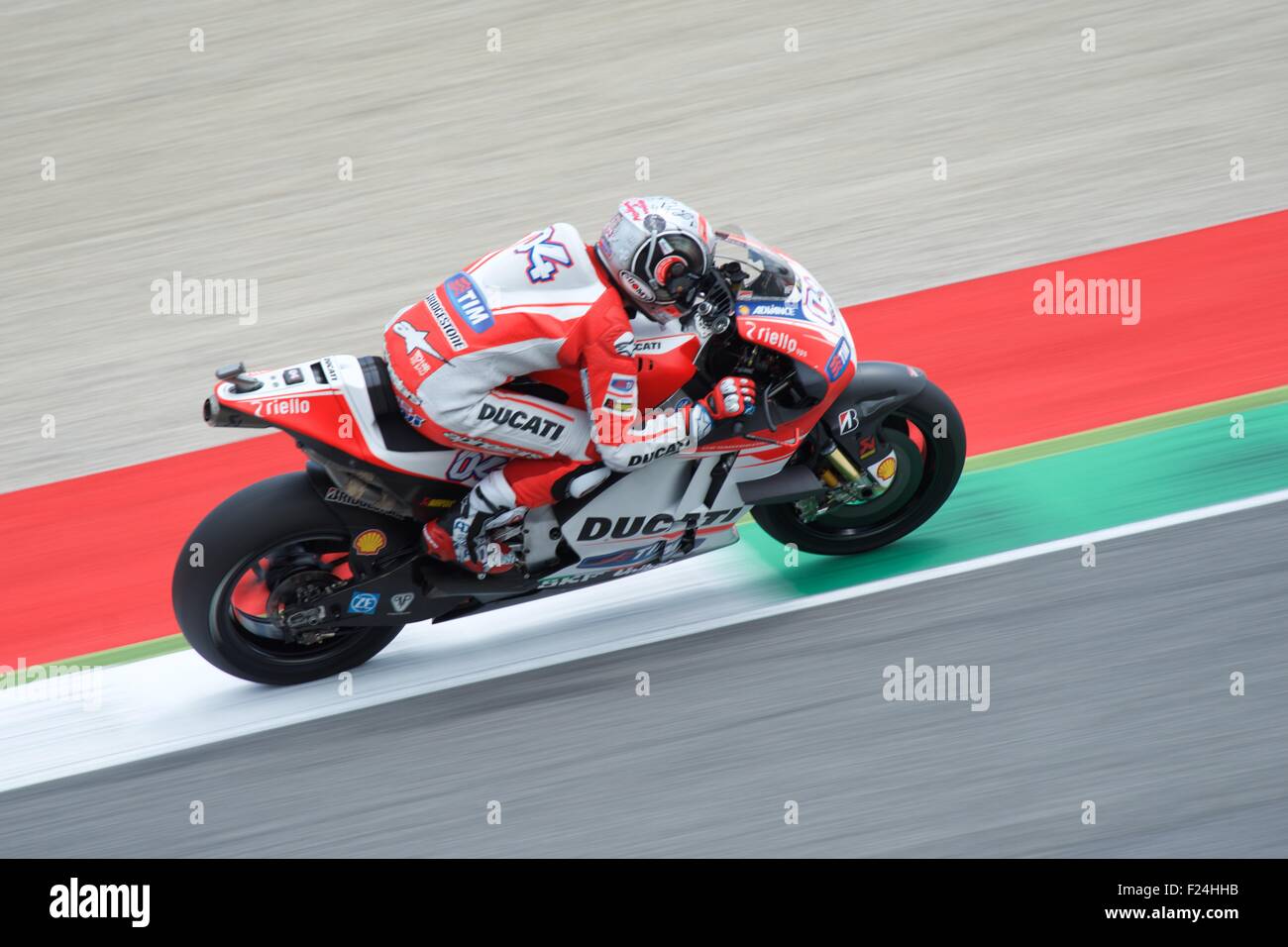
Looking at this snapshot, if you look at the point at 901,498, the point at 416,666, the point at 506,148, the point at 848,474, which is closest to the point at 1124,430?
the point at 901,498

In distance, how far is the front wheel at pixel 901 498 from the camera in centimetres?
629

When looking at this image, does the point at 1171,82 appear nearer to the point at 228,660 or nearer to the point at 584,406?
the point at 584,406

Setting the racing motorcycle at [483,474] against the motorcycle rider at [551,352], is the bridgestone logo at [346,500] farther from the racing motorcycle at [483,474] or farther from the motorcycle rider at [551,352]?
the motorcycle rider at [551,352]

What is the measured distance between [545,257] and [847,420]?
156cm

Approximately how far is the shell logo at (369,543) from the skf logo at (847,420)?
6.78 feet

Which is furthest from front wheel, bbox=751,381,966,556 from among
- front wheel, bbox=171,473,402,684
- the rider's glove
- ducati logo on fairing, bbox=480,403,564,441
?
front wheel, bbox=171,473,402,684

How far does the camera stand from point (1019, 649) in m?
5.95

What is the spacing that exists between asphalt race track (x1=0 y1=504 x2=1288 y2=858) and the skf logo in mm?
855

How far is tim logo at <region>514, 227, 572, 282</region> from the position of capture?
541 centimetres

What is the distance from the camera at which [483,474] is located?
228 inches

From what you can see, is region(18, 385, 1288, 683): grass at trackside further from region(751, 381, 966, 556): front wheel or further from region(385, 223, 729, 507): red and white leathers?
region(385, 223, 729, 507): red and white leathers

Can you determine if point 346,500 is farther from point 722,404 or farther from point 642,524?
point 722,404
